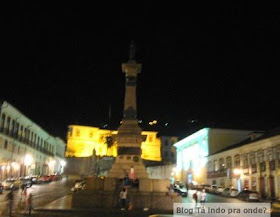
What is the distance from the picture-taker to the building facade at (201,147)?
60.5 m

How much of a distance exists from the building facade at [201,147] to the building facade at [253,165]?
3701mm

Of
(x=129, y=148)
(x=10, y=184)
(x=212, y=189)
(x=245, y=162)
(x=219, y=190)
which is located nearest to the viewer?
(x=129, y=148)

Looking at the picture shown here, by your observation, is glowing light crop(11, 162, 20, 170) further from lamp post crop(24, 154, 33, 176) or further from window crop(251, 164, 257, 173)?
window crop(251, 164, 257, 173)

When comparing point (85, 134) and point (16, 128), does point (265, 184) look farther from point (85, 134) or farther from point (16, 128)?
point (85, 134)

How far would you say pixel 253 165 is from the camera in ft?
147

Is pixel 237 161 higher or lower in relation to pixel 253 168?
higher

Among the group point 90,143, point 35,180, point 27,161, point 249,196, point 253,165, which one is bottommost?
point 249,196

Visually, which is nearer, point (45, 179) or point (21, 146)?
point (45, 179)

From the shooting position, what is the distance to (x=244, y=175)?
4719 centimetres

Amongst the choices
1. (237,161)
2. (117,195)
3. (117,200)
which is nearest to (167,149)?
(237,161)

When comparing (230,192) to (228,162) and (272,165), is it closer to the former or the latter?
(272,165)

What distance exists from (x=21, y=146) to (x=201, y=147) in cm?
2946

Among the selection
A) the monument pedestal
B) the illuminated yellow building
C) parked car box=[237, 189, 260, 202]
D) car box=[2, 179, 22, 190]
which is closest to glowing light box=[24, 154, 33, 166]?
car box=[2, 179, 22, 190]

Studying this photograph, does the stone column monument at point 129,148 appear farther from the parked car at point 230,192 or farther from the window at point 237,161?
the window at point 237,161
